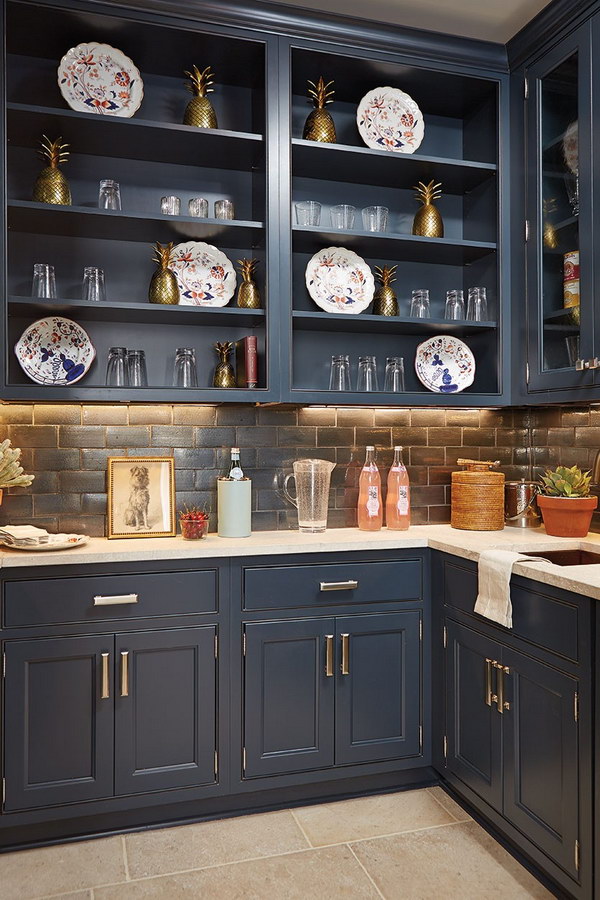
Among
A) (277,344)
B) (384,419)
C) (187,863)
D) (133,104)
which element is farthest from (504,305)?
(187,863)

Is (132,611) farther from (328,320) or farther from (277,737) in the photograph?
(328,320)

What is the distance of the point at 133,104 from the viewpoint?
251cm

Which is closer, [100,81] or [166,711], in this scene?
[166,711]

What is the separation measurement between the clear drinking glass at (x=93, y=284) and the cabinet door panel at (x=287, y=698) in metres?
1.31

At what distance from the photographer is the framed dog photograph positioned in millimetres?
2590

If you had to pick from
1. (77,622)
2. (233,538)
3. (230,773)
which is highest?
(233,538)

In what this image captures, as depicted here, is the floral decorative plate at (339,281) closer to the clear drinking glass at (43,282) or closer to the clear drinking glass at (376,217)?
the clear drinking glass at (376,217)

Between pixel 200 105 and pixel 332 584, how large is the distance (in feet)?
6.10

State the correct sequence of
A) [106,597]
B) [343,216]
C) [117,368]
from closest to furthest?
[106,597] → [117,368] → [343,216]

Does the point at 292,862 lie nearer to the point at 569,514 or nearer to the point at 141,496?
the point at 141,496

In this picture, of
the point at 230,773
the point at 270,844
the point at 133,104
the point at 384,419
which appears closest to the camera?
the point at 270,844

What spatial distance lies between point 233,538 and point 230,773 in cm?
82

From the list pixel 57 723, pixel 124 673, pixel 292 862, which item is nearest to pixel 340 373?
pixel 124 673

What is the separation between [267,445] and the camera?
2.85 metres
